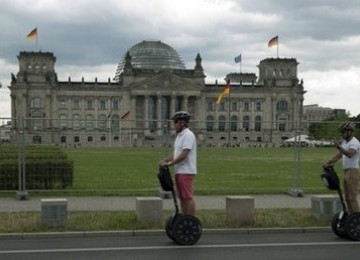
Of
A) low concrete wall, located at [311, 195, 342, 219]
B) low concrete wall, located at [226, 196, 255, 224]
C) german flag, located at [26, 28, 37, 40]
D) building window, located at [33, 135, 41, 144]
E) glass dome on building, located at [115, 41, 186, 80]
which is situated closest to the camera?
low concrete wall, located at [226, 196, 255, 224]

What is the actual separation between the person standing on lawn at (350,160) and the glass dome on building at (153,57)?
159 m

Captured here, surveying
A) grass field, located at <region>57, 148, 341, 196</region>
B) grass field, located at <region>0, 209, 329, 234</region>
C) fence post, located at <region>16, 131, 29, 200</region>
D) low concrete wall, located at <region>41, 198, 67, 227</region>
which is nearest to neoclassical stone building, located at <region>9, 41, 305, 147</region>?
grass field, located at <region>57, 148, 341, 196</region>

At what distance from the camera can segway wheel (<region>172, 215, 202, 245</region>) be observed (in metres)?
11.5

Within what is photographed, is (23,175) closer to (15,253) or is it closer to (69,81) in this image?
(15,253)

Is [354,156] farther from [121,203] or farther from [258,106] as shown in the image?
[258,106]

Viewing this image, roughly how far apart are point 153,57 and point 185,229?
167 meters

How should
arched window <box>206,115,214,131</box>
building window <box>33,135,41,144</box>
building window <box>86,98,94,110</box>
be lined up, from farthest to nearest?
building window <box>86,98,94,110</box> < building window <box>33,135,41,144</box> < arched window <box>206,115,214,131</box>

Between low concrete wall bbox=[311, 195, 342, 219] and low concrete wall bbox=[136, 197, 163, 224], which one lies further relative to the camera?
low concrete wall bbox=[311, 195, 342, 219]

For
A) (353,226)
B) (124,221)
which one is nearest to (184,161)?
(124,221)

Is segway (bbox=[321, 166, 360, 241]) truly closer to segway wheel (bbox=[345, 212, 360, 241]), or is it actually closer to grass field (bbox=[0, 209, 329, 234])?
segway wheel (bbox=[345, 212, 360, 241])

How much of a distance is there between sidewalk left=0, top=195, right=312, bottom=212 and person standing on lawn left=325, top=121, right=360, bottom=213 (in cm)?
416

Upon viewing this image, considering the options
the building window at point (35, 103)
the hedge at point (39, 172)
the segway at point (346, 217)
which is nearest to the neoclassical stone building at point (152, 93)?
the building window at point (35, 103)

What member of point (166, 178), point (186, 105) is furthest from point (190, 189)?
point (186, 105)

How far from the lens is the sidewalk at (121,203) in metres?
16.3
